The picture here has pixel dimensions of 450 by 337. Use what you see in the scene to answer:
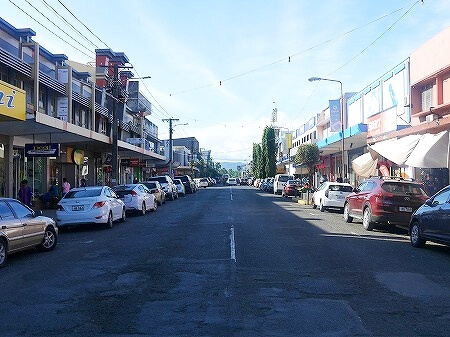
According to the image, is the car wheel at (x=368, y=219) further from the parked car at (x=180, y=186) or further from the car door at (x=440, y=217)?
the parked car at (x=180, y=186)

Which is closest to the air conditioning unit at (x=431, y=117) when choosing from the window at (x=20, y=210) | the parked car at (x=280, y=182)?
the window at (x=20, y=210)

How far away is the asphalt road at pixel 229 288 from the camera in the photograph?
6.01 meters

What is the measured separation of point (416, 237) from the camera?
12.8 metres

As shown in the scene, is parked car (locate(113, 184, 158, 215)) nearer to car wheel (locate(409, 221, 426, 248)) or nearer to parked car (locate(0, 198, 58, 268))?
parked car (locate(0, 198, 58, 268))

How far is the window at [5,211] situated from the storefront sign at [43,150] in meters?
10.3

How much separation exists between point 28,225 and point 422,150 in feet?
47.4

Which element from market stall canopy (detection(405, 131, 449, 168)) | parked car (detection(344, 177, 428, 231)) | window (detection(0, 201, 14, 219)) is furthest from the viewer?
Result: market stall canopy (detection(405, 131, 449, 168))

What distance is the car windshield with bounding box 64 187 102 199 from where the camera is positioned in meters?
17.3

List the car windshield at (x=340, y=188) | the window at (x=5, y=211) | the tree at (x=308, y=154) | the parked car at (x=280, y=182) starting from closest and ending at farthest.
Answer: the window at (x=5, y=211) → the car windshield at (x=340, y=188) → the tree at (x=308, y=154) → the parked car at (x=280, y=182)

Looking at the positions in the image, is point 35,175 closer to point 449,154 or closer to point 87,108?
point 87,108

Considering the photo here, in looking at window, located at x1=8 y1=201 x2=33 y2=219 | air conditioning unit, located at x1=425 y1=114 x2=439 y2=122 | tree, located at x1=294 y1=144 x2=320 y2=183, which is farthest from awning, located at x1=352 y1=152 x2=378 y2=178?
window, located at x1=8 y1=201 x2=33 y2=219

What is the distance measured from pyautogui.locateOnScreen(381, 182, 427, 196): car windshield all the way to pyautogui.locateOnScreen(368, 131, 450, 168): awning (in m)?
2.86

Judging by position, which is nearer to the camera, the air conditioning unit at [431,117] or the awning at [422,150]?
the awning at [422,150]

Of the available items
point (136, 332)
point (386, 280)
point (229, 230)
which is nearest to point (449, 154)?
point (229, 230)
